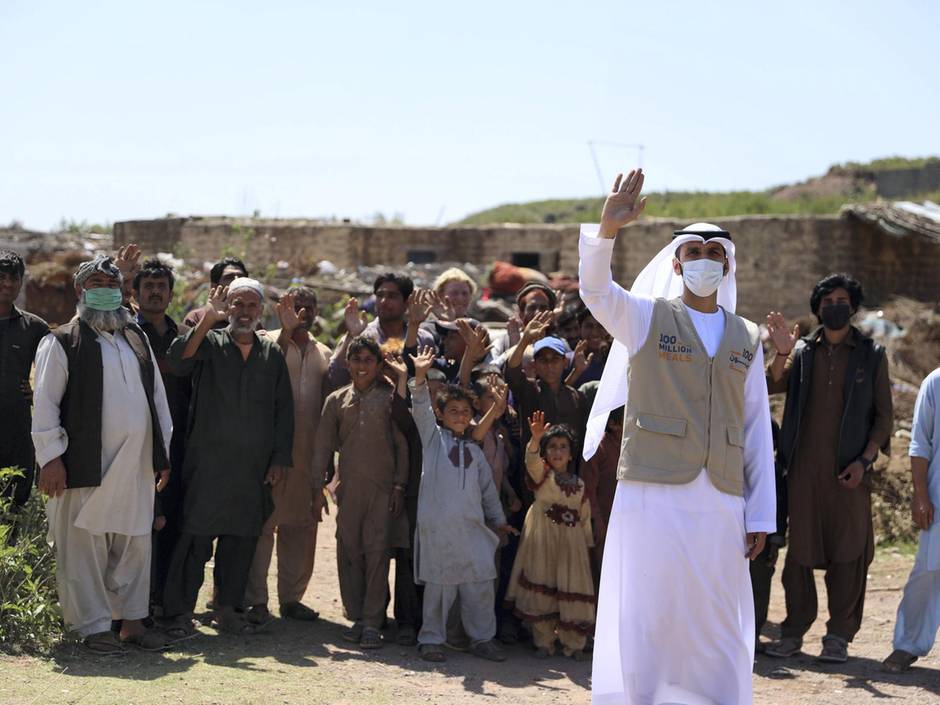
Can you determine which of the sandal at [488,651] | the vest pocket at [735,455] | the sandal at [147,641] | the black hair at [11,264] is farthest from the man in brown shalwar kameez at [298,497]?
the vest pocket at [735,455]

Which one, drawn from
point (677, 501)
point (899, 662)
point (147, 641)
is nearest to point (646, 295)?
point (677, 501)


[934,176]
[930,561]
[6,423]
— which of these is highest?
[934,176]

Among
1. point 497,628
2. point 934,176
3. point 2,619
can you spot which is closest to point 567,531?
point 497,628

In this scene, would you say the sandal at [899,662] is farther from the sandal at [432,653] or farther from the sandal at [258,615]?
the sandal at [258,615]

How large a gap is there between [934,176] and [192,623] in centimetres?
3281

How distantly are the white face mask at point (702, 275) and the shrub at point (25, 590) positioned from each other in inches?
131

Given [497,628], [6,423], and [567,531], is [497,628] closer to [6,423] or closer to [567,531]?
[567,531]

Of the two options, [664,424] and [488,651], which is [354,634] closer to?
[488,651]

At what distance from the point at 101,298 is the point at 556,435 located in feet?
8.00

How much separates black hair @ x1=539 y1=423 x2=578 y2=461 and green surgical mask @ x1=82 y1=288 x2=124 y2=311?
233cm

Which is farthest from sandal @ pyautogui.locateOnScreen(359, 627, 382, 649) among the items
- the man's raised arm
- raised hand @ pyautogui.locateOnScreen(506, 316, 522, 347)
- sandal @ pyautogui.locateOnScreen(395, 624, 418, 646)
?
the man's raised arm

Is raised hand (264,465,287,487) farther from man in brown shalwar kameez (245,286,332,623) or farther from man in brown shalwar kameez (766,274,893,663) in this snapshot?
man in brown shalwar kameez (766,274,893,663)

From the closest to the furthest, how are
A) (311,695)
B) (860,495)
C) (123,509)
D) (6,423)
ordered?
(311,695), (123,509), (6,423), (860,495)

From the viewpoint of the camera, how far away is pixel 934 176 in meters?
34.8
